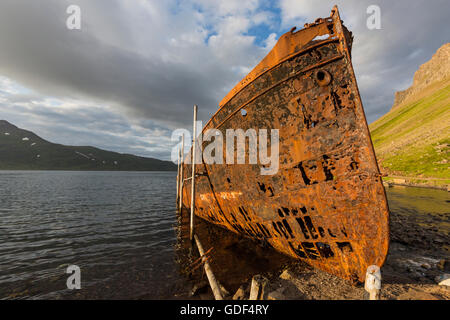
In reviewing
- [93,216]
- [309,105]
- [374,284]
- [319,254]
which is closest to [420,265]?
[319,254]

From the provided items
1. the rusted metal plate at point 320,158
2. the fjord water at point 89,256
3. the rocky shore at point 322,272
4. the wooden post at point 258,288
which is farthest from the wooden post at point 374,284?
the fjord water at point 89,256

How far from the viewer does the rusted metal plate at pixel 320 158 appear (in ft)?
11.8

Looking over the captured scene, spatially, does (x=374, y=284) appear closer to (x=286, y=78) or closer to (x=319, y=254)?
(x=319, y=254)

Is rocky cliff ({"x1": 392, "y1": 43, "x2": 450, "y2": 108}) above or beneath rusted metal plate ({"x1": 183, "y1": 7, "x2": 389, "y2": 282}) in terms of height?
above

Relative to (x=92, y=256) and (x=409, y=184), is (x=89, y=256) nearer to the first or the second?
(x=92, y=256)

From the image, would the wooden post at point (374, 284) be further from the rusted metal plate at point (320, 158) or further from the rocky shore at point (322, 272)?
the rusted metal plate at point (320, 158)

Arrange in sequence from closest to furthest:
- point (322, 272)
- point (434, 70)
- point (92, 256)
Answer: point (322, 272) → point (92, 256) → point (434, 70)

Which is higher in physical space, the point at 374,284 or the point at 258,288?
the point at 374,284

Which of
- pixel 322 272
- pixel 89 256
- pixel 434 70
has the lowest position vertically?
pixel 89 256

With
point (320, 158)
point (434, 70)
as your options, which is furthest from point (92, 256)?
point (434, 70)

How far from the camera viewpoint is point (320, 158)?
3961mm

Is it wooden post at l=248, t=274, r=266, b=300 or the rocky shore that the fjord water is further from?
wooden post at l=248, t=274, r=266, b=300

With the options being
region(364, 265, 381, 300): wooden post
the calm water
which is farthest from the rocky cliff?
region(364, 265, 381, 300): wooden post

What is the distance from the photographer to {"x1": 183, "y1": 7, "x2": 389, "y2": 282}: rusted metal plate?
359cm
